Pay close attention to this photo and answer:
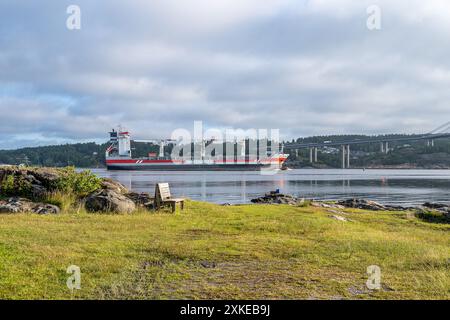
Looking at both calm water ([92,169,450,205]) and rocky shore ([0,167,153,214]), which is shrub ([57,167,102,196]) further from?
calm water ([92,169,450,205])

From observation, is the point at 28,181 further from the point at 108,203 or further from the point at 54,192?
the point at 108,203

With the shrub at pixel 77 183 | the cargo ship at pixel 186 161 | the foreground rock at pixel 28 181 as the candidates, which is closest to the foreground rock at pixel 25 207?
the foreground rock at pixel 28 181

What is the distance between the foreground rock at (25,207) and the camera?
35.4 ft

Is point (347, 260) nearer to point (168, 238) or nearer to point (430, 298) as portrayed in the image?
point (430, 298)

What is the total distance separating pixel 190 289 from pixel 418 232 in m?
7.55

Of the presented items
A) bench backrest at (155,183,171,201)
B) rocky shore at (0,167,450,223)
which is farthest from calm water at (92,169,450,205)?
bench backrest at (155,183,171,201)

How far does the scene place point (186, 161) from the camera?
109375 millimetres

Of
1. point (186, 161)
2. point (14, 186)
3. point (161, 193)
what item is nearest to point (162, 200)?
point (161, 193)

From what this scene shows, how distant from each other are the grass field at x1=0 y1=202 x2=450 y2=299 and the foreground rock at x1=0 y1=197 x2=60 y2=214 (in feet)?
3.12

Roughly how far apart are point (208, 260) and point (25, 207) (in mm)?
7143

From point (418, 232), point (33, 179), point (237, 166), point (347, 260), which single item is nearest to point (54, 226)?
point (33, 179)

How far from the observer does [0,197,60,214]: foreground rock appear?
1078 centimetres

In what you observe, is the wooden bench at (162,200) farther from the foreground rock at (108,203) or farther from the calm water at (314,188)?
the calm water at (314,188)
